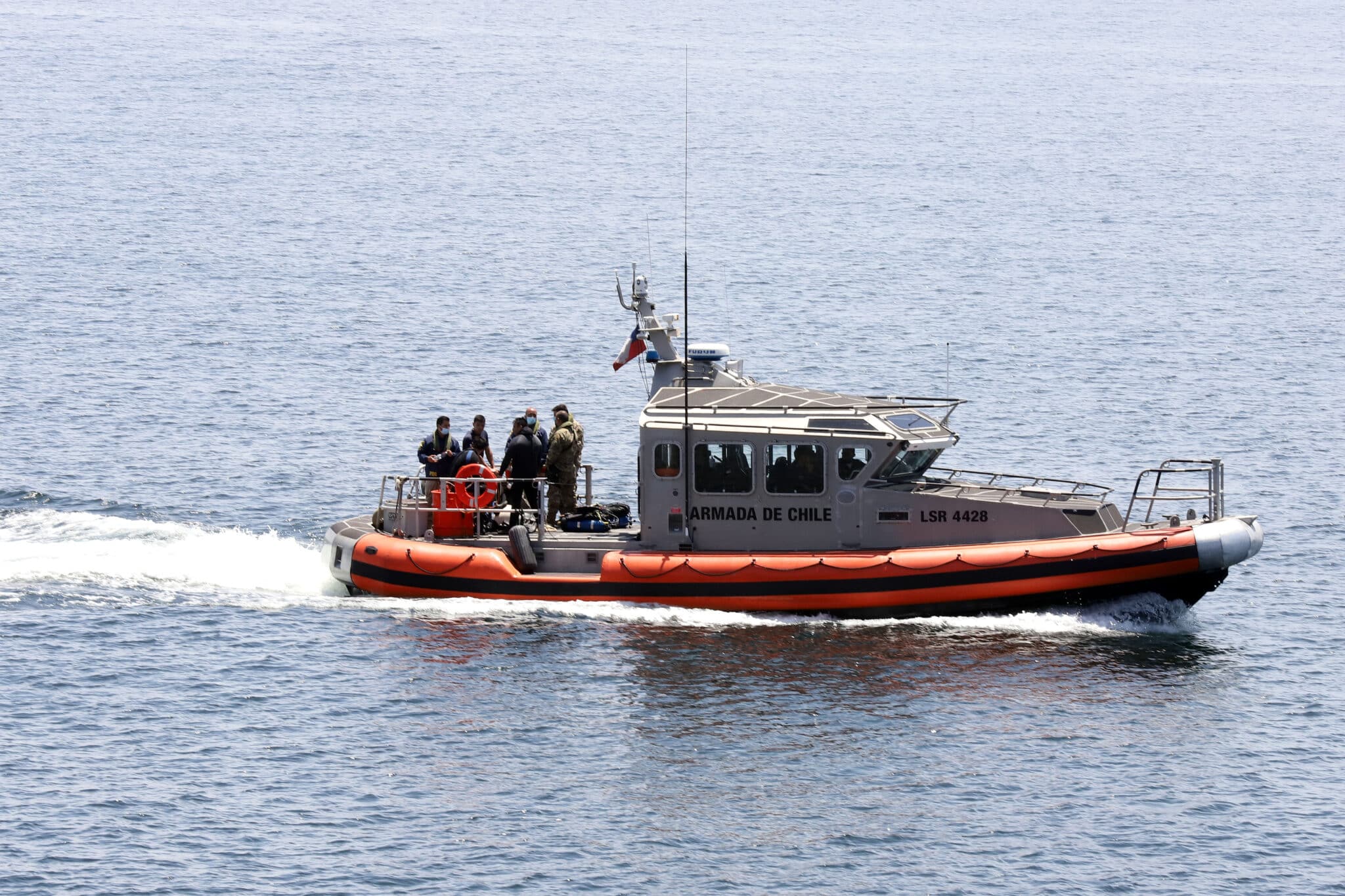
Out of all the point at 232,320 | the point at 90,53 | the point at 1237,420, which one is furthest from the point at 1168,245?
the point at 90,53

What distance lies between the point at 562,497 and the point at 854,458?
4622 millimetres

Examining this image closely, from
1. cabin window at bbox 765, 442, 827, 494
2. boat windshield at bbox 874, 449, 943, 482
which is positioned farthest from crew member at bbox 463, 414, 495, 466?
boat windshield at bbox 874, 449, 943, 482

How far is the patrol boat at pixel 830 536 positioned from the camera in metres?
25.4

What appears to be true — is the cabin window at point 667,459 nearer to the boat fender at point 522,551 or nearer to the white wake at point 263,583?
the white wake at point 263,583

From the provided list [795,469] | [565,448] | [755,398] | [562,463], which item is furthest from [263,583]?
[795,469]

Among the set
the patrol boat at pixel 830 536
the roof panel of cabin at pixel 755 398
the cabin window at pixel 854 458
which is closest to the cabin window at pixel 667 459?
the patrol boat at pixel 830 536

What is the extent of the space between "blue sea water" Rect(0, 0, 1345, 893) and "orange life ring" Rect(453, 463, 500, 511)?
70.4 inches

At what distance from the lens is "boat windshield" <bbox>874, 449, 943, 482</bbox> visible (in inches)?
1022

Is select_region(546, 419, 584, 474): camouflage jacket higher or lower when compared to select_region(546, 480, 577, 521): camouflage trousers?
higher

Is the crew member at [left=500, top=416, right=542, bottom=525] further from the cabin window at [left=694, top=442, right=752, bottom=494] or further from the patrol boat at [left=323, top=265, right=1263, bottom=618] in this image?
the cabin window at [left=694, top=442, right=752, bottom=494]

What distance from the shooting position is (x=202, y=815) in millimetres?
21062

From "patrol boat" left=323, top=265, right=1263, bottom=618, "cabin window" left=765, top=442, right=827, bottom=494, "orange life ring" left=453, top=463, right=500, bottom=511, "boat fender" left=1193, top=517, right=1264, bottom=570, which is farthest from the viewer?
"orange life ring" left=453, top=463, right=500, bottom=511

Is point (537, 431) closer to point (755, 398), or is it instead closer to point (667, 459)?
point (667, 459)

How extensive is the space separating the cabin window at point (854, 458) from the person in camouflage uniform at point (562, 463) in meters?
3.86
